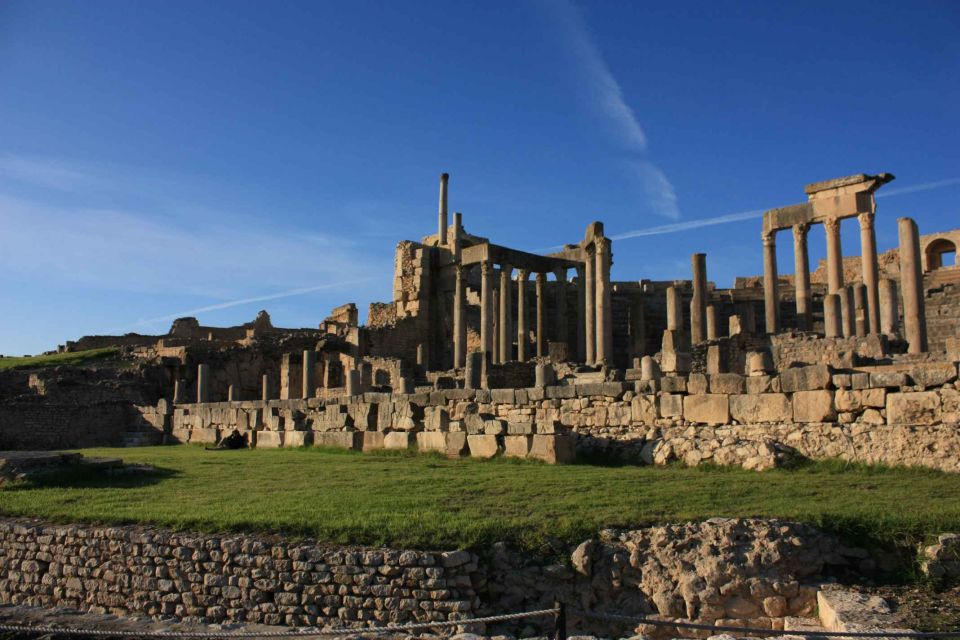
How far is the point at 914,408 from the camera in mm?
13477

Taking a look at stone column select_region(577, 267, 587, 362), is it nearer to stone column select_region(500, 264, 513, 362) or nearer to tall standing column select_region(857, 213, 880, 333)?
stone column select_region(500, 264, 513, 362)

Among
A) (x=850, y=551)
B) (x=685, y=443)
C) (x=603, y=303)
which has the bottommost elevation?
(x=850, y=551)

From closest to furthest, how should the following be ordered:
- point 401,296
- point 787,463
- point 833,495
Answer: point 833,495 < point 787,463 < point 401,296

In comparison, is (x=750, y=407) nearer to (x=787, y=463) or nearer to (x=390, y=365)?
(x=787, y=463)

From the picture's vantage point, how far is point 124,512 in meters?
11.9

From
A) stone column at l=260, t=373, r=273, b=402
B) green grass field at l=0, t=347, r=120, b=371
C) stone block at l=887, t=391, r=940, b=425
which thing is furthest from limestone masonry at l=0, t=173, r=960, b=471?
green grass field at l=0, t=347, r=120, b=371

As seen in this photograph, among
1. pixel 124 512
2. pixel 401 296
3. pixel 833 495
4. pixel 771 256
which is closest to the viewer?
pixel 833 495

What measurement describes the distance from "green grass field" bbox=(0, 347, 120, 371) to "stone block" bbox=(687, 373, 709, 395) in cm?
3969

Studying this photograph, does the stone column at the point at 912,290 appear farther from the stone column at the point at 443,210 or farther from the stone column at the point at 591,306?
the stone column at the point at 443,210

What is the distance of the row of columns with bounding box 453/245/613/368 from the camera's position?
3569 cm

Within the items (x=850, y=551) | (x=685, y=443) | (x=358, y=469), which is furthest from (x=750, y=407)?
(x=358, y=469)

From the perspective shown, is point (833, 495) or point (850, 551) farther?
point (833, 495)

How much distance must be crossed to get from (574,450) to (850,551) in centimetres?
767

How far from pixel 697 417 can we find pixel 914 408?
12.6 feet
